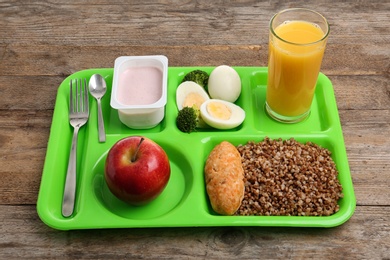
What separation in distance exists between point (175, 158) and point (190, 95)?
278 millimetres

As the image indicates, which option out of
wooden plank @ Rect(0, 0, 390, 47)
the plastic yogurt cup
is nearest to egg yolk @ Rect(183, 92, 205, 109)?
the plastic yogurt cup

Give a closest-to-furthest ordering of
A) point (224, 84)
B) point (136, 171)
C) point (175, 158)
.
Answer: point (136, 171) → point (175, 158) → point (224, 84)

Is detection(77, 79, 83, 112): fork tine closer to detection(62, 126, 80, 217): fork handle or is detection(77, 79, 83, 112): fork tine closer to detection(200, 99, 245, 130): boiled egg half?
detection(62, 126, 80, 217): fork handle

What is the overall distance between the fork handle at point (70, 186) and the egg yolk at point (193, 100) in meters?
0.44

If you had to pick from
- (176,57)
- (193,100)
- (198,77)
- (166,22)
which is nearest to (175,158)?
(193,100)

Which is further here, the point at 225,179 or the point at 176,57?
the point at 176,57

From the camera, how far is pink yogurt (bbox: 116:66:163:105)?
1.97 metres

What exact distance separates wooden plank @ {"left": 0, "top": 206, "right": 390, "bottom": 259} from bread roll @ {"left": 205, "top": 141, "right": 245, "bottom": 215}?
0.09 metres

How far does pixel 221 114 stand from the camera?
1981 mm

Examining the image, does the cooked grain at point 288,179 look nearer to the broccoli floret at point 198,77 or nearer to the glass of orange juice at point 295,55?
the glass of orange juice at point 295,55

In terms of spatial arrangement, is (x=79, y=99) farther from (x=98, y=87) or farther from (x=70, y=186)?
(x=70, y=186)

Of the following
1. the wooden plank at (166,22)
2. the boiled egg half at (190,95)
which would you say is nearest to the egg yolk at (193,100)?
the boiled egg half at (190,95)

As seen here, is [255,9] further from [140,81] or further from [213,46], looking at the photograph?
[140,81]

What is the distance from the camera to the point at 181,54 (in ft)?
7.82
